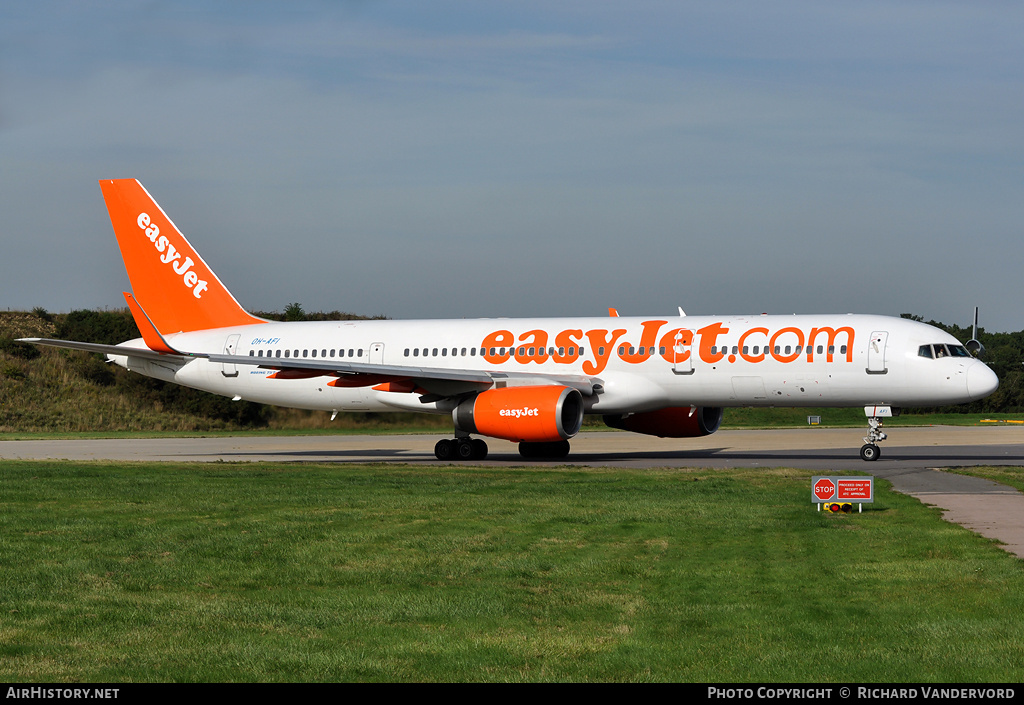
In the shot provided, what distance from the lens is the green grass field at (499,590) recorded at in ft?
25.5

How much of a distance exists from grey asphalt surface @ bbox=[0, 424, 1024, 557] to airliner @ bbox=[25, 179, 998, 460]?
1.43 metres

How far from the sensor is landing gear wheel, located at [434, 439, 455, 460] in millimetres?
30438

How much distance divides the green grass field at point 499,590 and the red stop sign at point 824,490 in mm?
287

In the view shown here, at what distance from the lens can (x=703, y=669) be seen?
24.8 ft

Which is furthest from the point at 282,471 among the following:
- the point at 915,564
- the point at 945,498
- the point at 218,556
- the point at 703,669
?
the point at 703,669

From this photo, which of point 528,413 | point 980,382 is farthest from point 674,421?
point 980,382

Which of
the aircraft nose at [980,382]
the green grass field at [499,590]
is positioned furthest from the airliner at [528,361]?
the green grass field at [499,590]

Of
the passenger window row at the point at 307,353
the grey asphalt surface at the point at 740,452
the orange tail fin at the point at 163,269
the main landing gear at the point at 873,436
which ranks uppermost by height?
the orange tail fin at the point at 163,269

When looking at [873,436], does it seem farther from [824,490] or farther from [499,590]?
[499,590]

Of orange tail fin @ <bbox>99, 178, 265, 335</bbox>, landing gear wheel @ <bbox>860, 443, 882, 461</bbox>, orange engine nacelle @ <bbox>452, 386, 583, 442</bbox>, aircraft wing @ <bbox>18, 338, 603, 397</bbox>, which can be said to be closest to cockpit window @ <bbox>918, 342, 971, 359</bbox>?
landing gear wheel @ <bbox>860, 443, 882, 461</bbox>

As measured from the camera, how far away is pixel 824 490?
15.8 m

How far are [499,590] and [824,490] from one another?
7.04 metres

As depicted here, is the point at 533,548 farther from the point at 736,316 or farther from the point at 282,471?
the point at 736,316

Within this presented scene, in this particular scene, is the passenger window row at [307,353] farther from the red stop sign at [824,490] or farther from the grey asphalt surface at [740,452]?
the red stop sign at [824,490]
